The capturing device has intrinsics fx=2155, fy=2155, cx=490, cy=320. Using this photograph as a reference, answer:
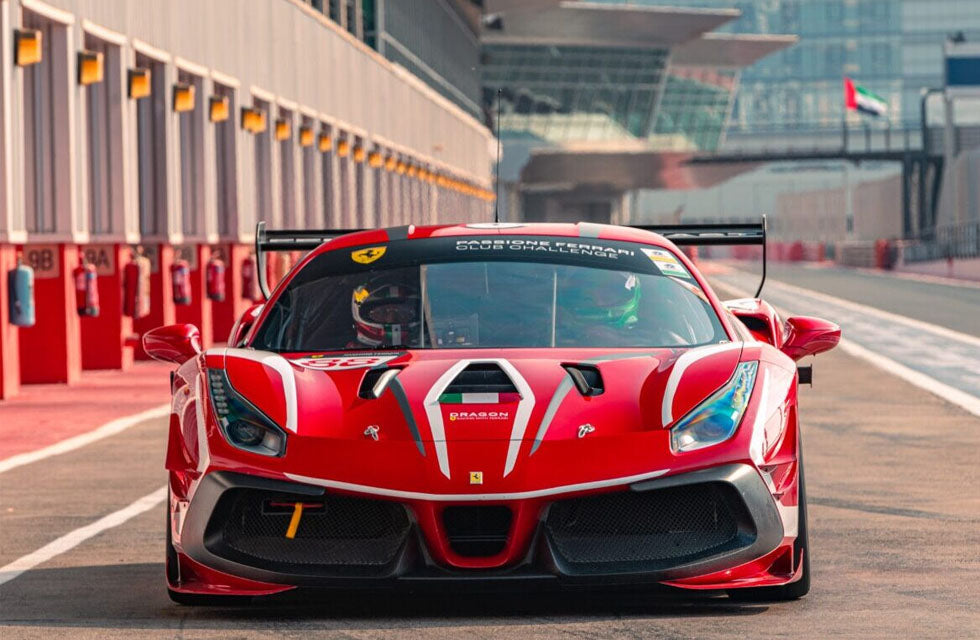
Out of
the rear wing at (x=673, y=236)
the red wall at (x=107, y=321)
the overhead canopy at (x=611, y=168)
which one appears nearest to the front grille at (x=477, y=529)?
the rear wing at (x=673, y=236)

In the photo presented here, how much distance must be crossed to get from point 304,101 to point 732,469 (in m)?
31.9

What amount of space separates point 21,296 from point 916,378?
8032 mm

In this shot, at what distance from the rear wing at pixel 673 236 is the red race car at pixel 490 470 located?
1684 mm

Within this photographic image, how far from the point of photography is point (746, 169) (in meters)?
117

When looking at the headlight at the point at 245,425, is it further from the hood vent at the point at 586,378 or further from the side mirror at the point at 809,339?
the side mirror at the point at 809,339

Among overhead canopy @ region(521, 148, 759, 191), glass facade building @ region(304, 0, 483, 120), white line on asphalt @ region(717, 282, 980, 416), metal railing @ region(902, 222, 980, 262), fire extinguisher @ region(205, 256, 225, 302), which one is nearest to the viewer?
white line on asphalt @ region(717, 282, 980, 416)

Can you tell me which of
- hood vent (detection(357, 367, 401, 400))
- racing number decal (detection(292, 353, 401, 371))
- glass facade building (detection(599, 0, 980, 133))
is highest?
glass facade building (detection(599, 0, 980, 133))

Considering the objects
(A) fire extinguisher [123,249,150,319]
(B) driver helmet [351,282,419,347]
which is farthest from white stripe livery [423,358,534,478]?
(A) fire extinguisher [123,249,150,319]

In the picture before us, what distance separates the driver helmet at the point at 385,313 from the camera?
24.4 feet

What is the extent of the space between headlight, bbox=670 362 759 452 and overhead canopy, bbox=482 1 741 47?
88.0m

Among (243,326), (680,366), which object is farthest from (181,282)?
(680,366)

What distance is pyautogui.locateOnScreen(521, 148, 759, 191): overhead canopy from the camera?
108 metres

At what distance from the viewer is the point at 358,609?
679 cm

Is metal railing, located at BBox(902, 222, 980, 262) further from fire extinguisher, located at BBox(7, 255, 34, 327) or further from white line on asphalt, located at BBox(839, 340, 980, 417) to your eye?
fire extinguisher, located at BBox(7, 255, 34, 327)
